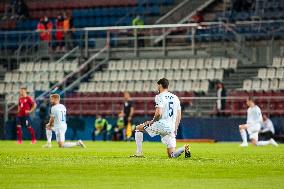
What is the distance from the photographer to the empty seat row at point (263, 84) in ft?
132

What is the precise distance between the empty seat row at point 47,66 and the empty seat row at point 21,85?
1.08 meters

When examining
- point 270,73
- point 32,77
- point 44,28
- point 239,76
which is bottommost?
point 32,77

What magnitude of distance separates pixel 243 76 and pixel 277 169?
23817mm

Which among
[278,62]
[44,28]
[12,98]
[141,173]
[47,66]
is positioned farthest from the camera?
[44,28]

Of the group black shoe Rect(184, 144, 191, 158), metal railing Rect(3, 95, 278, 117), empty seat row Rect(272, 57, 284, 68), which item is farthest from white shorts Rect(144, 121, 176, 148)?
empty seat row Rect(272, 57, 284, 68)

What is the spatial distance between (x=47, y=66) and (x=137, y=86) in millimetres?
5546

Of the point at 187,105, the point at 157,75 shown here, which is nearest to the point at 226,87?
the point at 187,105

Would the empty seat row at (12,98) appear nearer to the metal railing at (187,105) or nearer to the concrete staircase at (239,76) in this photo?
the metal railing at (187,105)

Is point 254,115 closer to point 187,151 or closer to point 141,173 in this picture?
point 187,151

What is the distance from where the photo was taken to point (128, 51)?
4747 cm

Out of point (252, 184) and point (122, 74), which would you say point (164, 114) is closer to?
point (252, 184)

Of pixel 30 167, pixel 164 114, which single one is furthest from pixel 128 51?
pixel 30 167

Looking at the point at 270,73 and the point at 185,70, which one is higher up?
the point at 185,70

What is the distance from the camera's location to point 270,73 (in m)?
41.2
